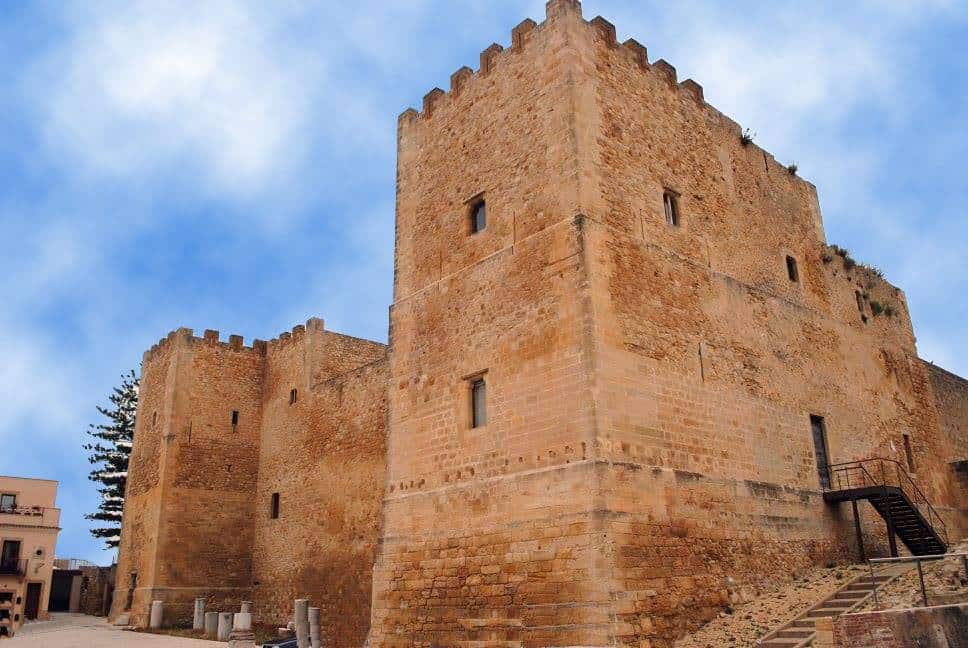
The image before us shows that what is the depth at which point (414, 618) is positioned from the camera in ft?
38.7

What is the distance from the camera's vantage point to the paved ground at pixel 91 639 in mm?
Result: 17047

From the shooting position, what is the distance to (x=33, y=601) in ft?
98.9

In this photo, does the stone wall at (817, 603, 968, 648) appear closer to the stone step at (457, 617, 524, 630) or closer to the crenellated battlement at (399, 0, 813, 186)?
the stone step at (457, 617, 524, 630)

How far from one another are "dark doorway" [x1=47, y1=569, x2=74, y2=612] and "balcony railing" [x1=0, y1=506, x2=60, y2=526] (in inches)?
272

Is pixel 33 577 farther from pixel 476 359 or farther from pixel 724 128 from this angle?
pixel 724 128

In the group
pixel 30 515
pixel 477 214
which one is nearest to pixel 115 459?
pixel 30 515

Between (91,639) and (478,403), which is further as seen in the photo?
(91,639)

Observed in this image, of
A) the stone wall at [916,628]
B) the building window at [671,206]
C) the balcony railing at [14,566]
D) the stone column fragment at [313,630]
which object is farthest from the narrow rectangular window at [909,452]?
the balcony railing at [14,566]

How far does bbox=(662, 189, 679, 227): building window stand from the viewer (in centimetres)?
1274

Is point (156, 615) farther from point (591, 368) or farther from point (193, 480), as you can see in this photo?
point (591, 368)

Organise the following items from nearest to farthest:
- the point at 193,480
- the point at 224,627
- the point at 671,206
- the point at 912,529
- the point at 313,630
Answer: the point at 671,206 < the point at 912,529 < the point at 313,630 < the point at 224,627 < the point at 193,480

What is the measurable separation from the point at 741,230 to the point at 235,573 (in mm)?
15719

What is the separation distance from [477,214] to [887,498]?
24.9ft

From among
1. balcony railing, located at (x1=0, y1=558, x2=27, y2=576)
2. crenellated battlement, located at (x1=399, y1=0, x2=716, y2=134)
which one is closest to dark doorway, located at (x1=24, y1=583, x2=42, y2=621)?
balcony railing, located at (x1=0, y1=558, x2=27, y2=576)
